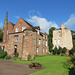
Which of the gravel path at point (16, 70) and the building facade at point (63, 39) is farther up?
the building facade at point (63, 39)

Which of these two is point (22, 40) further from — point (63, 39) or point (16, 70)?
point (63, 39)

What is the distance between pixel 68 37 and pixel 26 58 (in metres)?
27.0

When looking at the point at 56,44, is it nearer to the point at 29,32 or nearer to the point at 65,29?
the point at 65,29

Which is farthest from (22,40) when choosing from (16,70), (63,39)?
(63,39)

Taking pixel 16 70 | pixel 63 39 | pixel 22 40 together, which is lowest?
pixel 16 70

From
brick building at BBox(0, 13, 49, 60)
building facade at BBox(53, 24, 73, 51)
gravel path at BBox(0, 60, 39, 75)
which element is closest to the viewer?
gravel path at BBox(0, 60, 39, 75)

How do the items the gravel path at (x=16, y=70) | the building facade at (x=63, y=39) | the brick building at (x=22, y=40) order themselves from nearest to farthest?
the gravel path at (x=16, y=70) < the brick building at (x=22, y=40) < the building facade at (x=63, y=39)

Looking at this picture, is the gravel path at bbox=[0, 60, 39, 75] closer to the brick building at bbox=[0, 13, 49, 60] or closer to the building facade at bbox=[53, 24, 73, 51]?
the brick building at bbox=[0, 13, 49, 60]

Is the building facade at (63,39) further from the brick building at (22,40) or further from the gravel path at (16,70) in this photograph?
the gravel path at (16,70)

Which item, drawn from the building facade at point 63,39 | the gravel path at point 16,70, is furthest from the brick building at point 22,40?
the building facade at point 63,39

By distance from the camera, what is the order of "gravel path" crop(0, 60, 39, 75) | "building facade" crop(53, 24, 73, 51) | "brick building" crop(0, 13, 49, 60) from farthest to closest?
"building facade" crop(53, 24, 73, 51) < "brick building" crop(0, 13, 49, 60) < "gravel path" crop(0, 60, 39, 75)

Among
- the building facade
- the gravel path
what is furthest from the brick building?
the building facade

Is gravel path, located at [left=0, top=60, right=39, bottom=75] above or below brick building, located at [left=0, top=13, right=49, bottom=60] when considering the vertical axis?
below

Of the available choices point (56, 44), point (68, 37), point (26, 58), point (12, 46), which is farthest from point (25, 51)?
point (68, 37)
